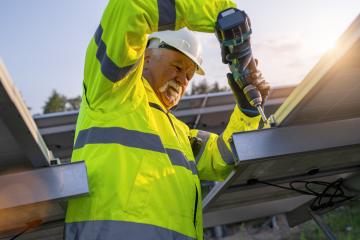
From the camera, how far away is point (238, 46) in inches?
90.8

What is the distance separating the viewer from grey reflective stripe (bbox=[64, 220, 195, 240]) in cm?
209

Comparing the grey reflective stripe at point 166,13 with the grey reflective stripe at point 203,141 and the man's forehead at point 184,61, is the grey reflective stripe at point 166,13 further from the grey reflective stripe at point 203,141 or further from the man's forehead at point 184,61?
the grey reflective stripe at point 203,141

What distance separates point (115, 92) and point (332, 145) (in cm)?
108

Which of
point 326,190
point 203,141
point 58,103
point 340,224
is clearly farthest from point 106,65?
point 58,103

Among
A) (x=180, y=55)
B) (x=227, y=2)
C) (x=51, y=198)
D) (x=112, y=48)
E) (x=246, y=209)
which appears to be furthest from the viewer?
(x=246, y=209)

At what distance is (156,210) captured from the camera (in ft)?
7.27

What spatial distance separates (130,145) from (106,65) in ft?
1.34

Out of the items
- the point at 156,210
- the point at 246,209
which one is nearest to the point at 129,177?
the point at 156,210

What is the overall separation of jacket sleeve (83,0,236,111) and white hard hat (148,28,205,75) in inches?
33.9

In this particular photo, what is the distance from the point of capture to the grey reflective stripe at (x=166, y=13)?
2.09 metres

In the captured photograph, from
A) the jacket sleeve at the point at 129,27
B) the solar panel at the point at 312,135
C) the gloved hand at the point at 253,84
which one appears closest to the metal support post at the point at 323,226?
the solar panel at the point at 312,135

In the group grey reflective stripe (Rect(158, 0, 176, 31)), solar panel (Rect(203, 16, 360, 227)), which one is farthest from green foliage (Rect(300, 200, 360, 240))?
grey reflective stripe (Rect(158, 0, 176, 31))

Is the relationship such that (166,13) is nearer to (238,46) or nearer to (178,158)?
(238,46)

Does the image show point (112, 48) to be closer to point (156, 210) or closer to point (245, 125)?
point (156, 210)
